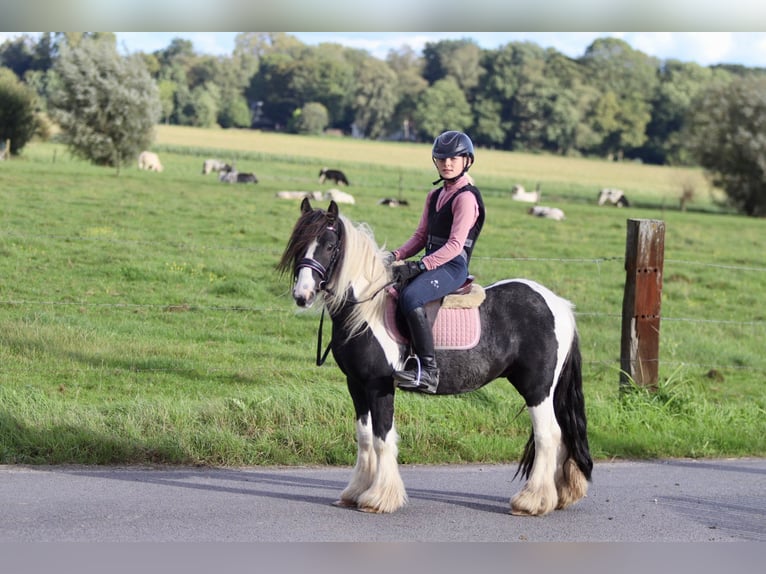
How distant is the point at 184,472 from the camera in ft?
23.0

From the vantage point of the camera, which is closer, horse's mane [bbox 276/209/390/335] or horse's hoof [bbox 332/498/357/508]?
horse's mane [bbox 276/209/390/335]

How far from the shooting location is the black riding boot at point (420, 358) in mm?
6125

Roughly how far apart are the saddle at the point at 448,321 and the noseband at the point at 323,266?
49cm

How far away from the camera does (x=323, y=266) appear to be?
19.4 feet

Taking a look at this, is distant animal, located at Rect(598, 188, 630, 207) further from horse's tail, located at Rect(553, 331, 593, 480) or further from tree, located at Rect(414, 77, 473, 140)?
horse's tail, located at Rect(553, 331, 593, 480)

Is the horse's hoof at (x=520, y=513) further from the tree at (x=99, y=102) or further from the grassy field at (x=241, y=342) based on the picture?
the tree at (x=99, y=102)

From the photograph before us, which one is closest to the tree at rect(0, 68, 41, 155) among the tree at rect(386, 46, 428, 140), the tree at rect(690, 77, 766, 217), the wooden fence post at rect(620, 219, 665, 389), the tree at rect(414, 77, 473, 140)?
the tree at rect(690, 77, 766, 217)

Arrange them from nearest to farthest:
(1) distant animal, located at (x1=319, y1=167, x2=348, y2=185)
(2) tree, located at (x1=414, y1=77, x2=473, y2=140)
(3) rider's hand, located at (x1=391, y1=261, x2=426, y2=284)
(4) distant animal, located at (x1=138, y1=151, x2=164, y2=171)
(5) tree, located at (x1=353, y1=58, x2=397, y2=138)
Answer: (3) rider's hand, located at (x1=391, y1=261, x2=426, y2=284) → (1) distant animal, located at (x1=319, y1=167, x2=348, y2=185) → (4) distant animal, located at (x1=138, y1=151, x2=164, y2=171) → (2) tree, located at (x1=414, y1=77, x2=473, y2=140) → (5) tree, located at (x1=353, y1=58, x2=397, y2=138)

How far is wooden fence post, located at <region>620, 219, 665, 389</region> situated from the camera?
29.2 feet

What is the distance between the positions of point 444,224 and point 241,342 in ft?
18.7

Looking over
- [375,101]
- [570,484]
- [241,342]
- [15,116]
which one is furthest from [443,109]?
[570,484]

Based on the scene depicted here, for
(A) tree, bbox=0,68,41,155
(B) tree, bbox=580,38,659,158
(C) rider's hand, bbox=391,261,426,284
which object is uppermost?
(B) tree, bbox=580,38,659,158

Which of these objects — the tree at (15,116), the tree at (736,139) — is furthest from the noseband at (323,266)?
the tree at (736,139)

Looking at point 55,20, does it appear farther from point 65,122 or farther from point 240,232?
point 65,122
